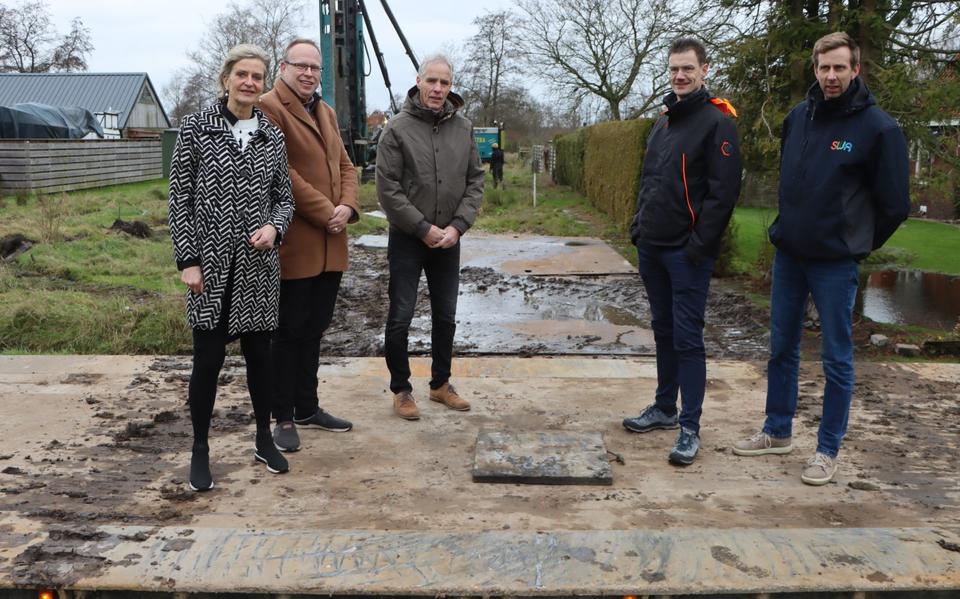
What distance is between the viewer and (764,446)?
4191mm

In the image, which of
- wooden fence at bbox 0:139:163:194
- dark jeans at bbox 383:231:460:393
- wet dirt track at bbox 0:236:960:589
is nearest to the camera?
wet dirt track at bbox 0:236:960:589

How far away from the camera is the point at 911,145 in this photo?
7785 mm

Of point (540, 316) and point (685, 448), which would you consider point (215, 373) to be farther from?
point (540, 316)

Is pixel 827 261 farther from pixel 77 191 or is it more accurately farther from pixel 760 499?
pixel 77 191

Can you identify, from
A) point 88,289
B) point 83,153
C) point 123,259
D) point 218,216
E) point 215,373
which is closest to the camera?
point 218,216

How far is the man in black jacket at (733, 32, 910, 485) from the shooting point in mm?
3650

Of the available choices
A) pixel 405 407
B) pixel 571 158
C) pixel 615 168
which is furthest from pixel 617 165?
pixel 405 407

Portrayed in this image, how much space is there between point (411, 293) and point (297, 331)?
75 cm

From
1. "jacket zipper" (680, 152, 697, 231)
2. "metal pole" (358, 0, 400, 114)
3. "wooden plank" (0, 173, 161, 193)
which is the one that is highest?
"metal pole" (358, 0, 400, 114)

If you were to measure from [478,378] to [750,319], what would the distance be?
3430 mm

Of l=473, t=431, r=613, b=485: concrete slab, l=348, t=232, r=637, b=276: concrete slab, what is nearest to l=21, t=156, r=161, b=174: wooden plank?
l=348, t=232, r=637, b=276: concrete slab

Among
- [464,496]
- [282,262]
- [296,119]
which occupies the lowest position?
[464,496]

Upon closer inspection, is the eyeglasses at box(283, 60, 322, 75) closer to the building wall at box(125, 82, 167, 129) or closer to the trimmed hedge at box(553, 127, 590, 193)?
the trimmed hedge at box(553, 127, 590, 193)

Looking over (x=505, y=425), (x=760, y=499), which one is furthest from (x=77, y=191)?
(x=760, y=499)
